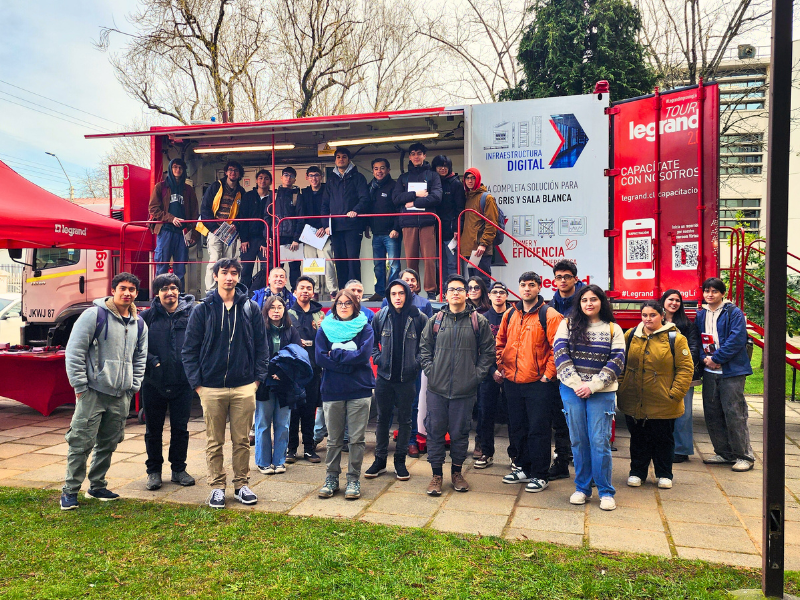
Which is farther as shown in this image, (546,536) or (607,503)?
(607,503)

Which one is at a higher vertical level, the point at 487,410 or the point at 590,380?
the point at 590,380

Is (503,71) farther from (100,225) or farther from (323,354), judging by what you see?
(323,354)

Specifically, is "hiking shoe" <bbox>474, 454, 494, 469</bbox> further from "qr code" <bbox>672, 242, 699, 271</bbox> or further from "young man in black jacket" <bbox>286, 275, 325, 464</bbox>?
"qr code" <bbox>672, 242, 699, 271</bbox>

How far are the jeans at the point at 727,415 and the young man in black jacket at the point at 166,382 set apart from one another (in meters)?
5.01

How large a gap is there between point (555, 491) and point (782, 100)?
3.43 metres

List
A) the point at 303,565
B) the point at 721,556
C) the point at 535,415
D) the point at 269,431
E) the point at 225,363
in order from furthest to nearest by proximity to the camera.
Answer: the point at 269,431 < the point at 535,415 < the point at 225,363 < the point at 721,556 < the point at 303,565

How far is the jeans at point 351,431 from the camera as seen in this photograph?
5082mm

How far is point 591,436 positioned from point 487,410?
4.36ft

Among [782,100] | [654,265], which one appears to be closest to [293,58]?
[654,265]

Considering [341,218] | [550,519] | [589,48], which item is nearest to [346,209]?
[341,218]

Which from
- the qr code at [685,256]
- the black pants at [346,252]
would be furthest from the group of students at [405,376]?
the black pants at [346,252]

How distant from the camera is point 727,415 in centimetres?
595

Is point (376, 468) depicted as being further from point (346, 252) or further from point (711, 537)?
point (346, 252)

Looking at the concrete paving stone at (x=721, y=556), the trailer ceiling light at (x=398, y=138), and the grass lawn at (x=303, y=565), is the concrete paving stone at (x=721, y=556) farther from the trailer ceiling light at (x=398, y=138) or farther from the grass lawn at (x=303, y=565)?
the trailer ceiling light at (x=398, y=138)
